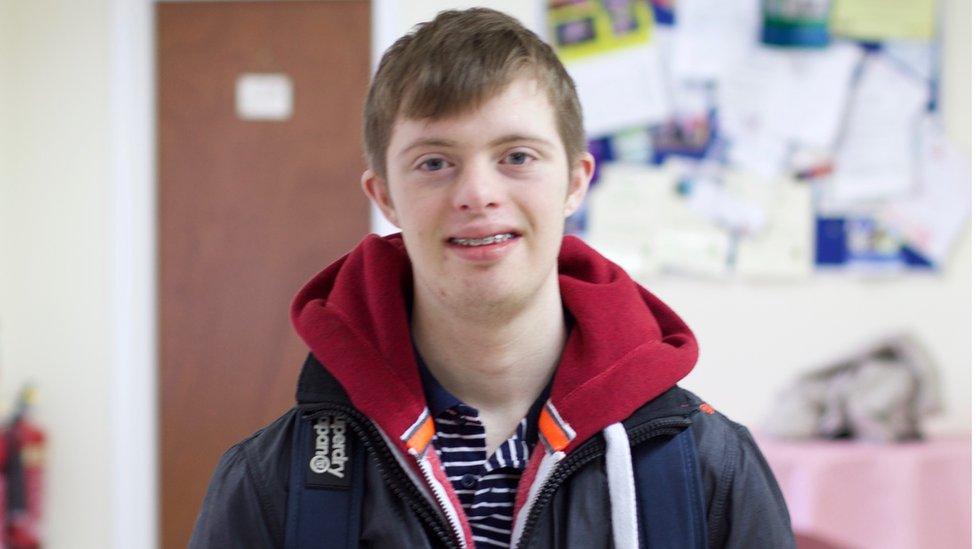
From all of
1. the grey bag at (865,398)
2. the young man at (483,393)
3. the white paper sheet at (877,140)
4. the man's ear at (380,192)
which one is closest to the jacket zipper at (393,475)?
the young man at (483,393)

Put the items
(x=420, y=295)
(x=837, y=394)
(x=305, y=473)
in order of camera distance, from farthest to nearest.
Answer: (x=837, y=394), (x=420, y=295), (x=305, y=473)

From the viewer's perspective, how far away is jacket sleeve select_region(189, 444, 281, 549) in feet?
3.24

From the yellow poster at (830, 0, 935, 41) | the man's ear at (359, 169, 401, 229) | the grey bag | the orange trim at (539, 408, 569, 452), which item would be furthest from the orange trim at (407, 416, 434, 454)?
the yellow poster at (830, 0, 935, 41)

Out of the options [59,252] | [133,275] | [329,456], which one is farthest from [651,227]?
[329,456]

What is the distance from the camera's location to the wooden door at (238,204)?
300cm

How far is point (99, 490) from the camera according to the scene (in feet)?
10.0

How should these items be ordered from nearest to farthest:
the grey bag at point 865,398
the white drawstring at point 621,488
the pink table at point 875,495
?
the white drawstring at point 621,488
the pink table at point 875,495
the grey bag at point 865,398

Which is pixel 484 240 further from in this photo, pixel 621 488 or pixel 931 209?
pixel 931 209

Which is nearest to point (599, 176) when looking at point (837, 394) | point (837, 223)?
point (837, 223)

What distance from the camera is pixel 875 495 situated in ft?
8.01

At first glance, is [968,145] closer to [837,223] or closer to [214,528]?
[837,223]

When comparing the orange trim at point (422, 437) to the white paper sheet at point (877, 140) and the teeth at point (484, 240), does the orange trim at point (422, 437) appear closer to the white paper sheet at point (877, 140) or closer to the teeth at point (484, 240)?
the teeth at point (484, 240)

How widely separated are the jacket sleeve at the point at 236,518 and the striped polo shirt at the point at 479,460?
0.62 ft

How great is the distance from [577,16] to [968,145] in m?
1.17
